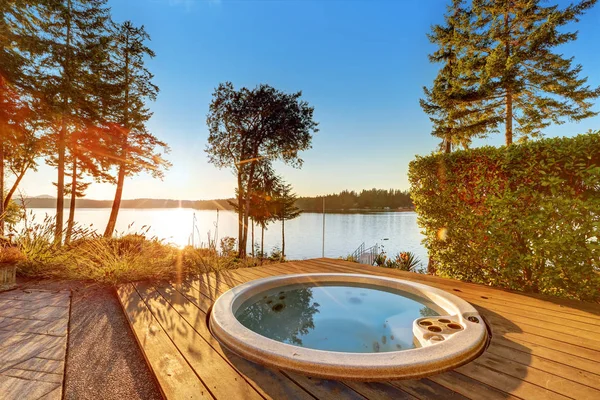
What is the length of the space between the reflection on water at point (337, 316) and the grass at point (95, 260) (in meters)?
1.45

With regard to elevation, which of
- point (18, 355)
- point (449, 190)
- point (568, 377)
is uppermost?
point (449, 190)

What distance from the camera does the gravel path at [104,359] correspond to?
1298mm

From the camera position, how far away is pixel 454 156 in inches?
137

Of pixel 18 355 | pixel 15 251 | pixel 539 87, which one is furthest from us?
pixel 539 87

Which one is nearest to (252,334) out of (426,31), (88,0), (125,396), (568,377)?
(125,396)

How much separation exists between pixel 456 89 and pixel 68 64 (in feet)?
36.4

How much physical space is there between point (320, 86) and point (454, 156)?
6.38 meters

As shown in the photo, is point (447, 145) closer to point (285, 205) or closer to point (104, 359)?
A: point (104, 359)

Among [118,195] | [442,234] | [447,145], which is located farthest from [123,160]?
[447,145]

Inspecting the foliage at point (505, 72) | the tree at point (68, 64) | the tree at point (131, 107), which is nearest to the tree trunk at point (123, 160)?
the tree at point (131, 107)

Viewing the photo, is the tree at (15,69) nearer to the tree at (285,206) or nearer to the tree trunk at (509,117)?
the tree at (285,206)

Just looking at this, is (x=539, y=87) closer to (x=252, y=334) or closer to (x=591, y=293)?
(x=591, y=293)

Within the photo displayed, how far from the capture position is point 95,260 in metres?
3.88

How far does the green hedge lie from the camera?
248 centimetres
